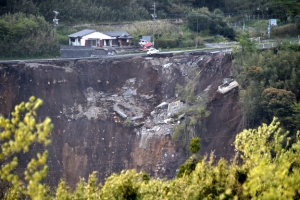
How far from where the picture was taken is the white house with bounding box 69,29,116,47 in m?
30.6

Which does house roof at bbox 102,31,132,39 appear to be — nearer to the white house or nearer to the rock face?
the white house

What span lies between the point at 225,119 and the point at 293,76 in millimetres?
3612

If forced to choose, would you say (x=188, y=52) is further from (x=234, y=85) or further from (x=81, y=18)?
(x=81, y=18)

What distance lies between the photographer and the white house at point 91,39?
100 ft

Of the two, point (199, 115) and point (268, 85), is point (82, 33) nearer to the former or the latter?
point (199, 115)

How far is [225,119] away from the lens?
24.5m

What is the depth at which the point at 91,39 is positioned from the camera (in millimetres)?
30656

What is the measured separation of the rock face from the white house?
4159mm

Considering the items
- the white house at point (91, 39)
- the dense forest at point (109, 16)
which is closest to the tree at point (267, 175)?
the dense forest at point (109, 16)

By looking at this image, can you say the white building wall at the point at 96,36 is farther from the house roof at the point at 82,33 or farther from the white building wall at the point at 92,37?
the house roof at the point at 82,33

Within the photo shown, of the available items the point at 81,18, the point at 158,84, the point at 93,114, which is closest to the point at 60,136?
the point at 93,114

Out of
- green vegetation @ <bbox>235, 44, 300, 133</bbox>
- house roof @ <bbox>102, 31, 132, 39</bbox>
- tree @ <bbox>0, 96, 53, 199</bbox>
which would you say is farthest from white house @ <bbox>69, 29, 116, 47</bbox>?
tree @ <bbox>0, 96, 53, 199</bbox>

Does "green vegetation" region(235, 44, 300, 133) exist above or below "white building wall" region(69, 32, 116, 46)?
below

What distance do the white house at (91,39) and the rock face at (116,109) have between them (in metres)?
4.16
